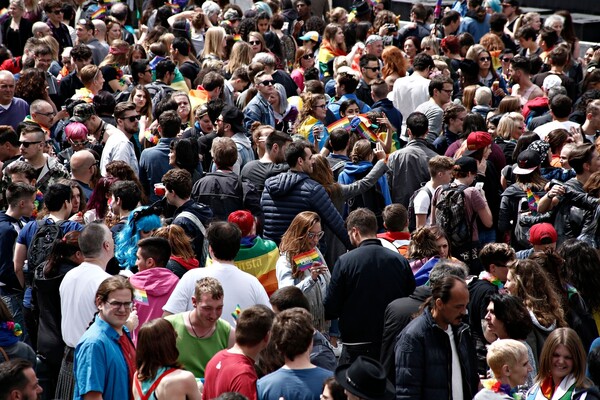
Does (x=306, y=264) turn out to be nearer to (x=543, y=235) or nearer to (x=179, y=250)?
(x=179, y=250)

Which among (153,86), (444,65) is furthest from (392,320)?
(444,65)

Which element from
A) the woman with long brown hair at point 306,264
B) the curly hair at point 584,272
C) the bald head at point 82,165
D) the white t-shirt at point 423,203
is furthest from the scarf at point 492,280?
the bald head at point 82,165

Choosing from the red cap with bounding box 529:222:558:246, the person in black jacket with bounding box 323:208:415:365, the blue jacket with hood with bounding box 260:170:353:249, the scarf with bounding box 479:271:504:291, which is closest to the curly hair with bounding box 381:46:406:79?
the blue jacket with hood with bounding box 260:170:353:249

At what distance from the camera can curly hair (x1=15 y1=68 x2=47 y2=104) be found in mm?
11516

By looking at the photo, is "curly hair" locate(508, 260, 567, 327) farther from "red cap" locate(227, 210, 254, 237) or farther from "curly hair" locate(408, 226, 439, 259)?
"red cap" locate(227, 210, 254, 237)

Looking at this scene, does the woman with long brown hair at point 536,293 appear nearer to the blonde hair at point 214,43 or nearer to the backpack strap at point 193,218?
the backpack strap at point 193,218

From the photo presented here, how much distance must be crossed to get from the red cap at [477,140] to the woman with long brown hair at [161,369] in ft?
15.6

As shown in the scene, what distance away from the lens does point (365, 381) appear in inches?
199

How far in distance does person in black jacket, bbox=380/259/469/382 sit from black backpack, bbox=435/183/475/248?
2.02 metres

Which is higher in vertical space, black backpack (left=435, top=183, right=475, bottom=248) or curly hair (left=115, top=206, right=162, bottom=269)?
curly hair (left=115, top=206, right=162, bottom=269)

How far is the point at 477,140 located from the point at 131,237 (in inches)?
137

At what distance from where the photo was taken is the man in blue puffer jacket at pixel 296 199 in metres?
8.41

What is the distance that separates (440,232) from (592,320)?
4.11 ft

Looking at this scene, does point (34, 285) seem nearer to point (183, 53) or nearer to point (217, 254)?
point (217, 254)
